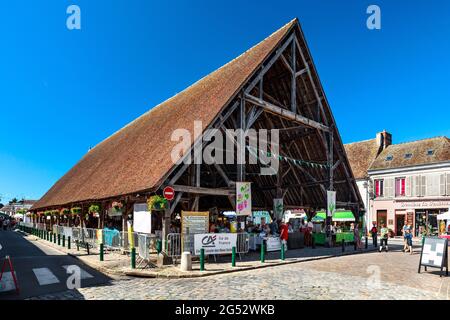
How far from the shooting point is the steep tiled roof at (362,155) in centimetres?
3416

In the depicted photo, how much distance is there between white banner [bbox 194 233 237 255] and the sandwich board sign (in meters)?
5.90

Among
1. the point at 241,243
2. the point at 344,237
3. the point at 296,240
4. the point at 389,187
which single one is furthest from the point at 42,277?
the point at 389,187

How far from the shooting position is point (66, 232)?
20203mm

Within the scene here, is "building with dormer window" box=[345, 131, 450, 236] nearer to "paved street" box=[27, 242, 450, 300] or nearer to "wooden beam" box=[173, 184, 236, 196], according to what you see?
"paved street" box=[27, 242, 450, 300]

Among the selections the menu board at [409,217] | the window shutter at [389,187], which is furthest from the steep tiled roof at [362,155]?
the menu board at [409,217]

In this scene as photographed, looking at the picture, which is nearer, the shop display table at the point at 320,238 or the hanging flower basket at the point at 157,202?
the hanging flower basket at the point at 157,202

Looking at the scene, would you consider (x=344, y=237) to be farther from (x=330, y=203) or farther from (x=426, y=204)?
(x=426, y=204)

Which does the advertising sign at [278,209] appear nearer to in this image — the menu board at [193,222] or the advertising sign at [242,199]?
the advertising sign at [242,199]

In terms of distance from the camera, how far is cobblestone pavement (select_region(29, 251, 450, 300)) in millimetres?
7117

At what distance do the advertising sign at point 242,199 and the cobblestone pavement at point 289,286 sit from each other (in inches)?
109

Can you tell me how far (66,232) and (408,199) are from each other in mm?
26866

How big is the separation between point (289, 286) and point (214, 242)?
4.23 m

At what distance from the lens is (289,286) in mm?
7953

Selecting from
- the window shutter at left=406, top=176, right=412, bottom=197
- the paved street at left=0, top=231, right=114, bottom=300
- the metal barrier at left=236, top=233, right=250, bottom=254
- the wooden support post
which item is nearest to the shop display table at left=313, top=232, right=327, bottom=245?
the metal barrier at left=236, top=233, right=250, bottom=254
